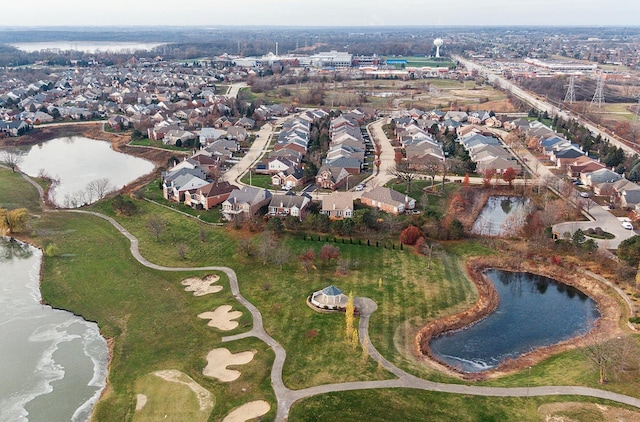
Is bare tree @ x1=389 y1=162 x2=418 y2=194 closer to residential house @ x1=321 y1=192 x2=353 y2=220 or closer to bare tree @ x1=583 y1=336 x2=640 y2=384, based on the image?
residential house @ x1=321 y1=192 x2=353 y2=220

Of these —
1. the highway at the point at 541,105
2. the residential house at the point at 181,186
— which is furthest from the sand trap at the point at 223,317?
the highway at the point at 541,105

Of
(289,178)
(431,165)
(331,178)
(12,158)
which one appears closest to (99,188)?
(289,178)

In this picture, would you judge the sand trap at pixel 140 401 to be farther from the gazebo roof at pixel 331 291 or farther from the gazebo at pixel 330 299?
the gazebo roof at pixel 331 291

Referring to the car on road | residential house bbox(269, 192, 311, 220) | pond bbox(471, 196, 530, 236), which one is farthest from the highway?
residential house bbox(269, 192, 311, 220)

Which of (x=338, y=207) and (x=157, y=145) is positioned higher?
(x=157, y=145)

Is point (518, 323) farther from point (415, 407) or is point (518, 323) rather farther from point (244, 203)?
point (244, 203)

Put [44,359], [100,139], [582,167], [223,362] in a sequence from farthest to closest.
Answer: [100,139] → [582,167] → [44,359] → [223,362]

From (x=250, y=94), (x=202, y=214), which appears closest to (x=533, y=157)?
(x=202, y=214)

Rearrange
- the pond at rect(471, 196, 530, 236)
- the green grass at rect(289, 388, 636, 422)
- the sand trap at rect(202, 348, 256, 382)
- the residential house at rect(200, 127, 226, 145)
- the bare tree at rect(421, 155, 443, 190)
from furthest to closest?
the residential house at rect(200, 127, 226, 145) < the bare tree at rect(421, 155, 443, 190) < the pond at rect(471, 196, 530, 236) < the sand trap at rect(202, 348, 256, 382) < the green grass at rect(289, 388, 636, 422)
